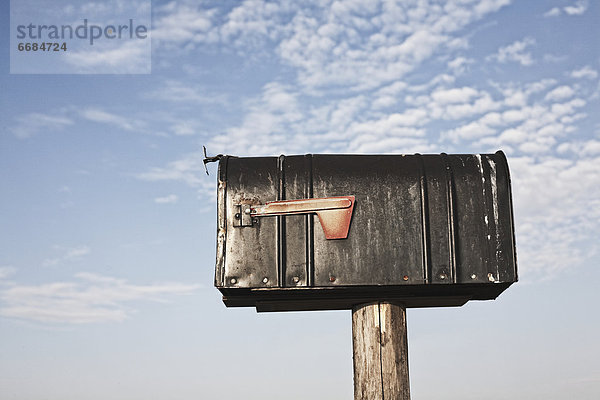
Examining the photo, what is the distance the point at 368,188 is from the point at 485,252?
0.87m

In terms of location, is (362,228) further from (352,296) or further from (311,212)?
(352,296)

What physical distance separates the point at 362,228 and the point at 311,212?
1.17 ft

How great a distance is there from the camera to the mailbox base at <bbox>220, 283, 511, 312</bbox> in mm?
4125

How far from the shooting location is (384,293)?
168 inches

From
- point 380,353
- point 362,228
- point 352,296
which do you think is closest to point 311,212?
point 362,228

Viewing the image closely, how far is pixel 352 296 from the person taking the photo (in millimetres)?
4320

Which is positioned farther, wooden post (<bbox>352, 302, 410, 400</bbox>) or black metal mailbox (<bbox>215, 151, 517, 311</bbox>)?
wooden post (<bbox>352, 302, 410, 400</bbox>)

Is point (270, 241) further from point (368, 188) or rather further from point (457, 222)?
point (457, 222)

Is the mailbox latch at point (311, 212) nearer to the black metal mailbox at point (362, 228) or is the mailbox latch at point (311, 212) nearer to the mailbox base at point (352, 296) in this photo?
the black metal mailbox at point (362, 228)

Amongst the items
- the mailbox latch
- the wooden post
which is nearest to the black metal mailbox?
the mailbox latch

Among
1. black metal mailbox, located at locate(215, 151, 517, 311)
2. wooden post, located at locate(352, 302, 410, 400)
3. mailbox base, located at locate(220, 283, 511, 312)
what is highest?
black metal mailbox, located at locate(215, 151, 517, 311)

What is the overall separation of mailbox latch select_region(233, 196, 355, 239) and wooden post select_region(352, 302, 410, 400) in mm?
672

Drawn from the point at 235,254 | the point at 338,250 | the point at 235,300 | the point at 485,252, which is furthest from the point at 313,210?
the point at 485,252

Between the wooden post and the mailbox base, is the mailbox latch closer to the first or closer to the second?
the mailbox base
